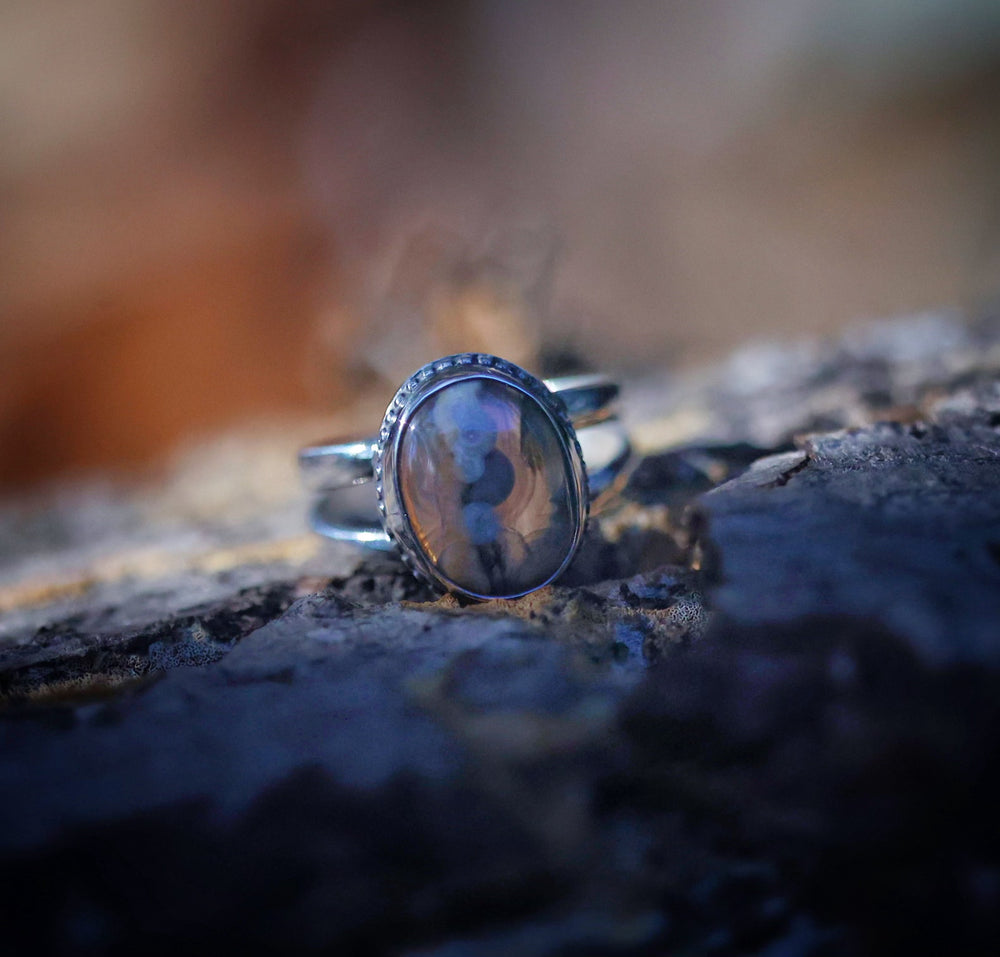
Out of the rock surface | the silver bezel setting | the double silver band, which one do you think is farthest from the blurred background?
the rock surface

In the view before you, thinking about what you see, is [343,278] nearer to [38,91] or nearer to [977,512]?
[38,91]

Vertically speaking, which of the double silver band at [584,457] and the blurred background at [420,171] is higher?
the blurred background at [420,171]

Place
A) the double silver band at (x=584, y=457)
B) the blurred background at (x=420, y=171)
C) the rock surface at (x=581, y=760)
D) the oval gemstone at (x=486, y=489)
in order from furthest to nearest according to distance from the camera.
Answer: the blurred background at (x=420, y=171)
the double silver band at (x=584, y=457)
the oval gemstone at (x=486, y=489)
the rock surface at (x=581, y=760)

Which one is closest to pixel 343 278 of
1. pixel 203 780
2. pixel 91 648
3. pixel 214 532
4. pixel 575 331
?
pixel 575 331

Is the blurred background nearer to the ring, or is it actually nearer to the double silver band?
the double silver band

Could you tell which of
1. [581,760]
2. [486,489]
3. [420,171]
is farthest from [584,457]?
[420,171]

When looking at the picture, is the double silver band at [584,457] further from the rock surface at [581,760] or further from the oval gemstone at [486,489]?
the rock surface at [581,760]

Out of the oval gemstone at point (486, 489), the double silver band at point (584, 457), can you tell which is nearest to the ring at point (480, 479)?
the oval gemstone at point (486, 489)
